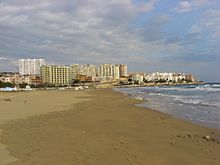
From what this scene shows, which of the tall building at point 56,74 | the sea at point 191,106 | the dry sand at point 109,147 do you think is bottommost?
the sea at point 191,106

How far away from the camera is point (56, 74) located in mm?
177750

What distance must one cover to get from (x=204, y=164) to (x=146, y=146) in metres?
2.01

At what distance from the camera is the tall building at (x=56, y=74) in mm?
176375

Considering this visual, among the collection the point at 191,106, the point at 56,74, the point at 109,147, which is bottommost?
the point at 191,106

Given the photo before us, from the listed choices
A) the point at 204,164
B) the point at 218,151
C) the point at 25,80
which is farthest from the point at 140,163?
the point at 25,80

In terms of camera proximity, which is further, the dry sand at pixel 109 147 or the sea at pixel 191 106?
the sea at pixel 191 106

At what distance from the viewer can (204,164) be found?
6.20 meters

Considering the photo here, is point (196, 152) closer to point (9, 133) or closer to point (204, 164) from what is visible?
point (204, 164)

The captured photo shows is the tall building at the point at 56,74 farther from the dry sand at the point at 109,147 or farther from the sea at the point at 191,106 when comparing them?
the dry sand at the point at 109,147

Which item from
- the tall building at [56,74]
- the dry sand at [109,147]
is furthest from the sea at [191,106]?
the tall building at [56,74]

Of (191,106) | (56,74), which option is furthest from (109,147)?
(56,74)

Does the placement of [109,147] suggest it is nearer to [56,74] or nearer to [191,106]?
[191,106]

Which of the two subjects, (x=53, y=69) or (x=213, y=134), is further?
(x=53, y=69)

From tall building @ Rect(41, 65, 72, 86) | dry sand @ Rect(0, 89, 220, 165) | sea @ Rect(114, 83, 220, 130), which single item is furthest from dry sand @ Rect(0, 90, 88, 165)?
tall building @ Rect(41, 65, 72, 86)
